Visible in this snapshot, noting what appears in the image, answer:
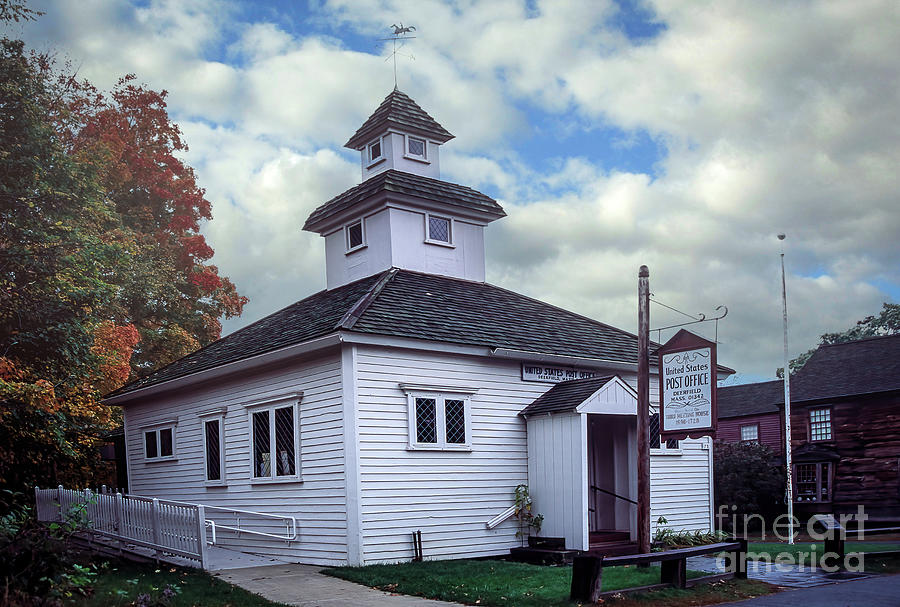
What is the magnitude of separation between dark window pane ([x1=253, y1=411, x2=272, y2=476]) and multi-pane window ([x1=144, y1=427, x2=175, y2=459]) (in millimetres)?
4502

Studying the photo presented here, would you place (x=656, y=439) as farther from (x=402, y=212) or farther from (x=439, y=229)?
(x=402, y=212)

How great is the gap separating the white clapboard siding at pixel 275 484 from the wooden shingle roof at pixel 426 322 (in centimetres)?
69

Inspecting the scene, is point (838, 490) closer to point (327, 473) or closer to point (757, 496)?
point (757, 496)

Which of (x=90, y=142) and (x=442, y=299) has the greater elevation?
(x=90, y=142)

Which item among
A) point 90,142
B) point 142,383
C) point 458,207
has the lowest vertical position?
point 142,383

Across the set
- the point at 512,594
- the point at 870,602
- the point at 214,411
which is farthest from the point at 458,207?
the point at 870,602

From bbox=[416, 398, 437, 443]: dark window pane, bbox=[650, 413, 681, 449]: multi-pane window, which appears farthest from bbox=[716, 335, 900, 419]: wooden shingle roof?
bbox=[416, 398, 437, 443]: dark window pane

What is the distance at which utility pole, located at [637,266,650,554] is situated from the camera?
43.5 feet

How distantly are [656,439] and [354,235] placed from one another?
8829 mm

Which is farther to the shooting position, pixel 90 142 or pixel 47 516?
pixel 90 142

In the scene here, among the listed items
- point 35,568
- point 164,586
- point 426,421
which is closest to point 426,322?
point 426,421

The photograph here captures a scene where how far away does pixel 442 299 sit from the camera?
1925cm

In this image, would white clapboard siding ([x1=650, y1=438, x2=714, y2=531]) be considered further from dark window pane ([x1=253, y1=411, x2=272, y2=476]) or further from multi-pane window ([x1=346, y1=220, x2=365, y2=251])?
multi-pane window ([x1=346, y1=220, x2=365, y2=251])

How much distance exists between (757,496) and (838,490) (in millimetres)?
3859
